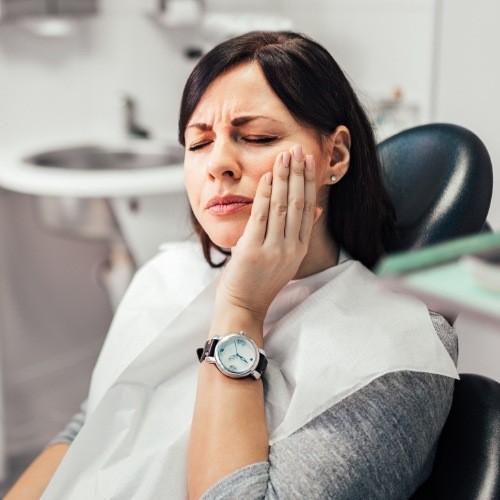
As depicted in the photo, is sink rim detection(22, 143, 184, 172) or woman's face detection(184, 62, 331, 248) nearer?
woman's face detection(184, 62, 331, 248)

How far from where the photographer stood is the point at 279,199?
3.45ft

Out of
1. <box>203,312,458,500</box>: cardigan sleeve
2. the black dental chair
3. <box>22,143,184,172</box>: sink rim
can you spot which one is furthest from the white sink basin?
<box>203,312,458,500</box>: cardigan sleeve

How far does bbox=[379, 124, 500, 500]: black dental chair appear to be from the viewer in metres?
0.99

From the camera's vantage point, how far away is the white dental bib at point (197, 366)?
102 cm

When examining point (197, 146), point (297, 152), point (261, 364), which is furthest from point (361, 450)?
point (197, 146)

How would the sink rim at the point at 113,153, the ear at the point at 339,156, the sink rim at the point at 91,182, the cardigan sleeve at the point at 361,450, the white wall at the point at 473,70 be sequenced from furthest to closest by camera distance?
1. the sink rim at the point at 113,153
2. the sink rim at the point at 91,182
3. the white wall at the point at 473,70
4. the ear at the point at 339,156
5. the cardigan sleeve at the point at 361,450

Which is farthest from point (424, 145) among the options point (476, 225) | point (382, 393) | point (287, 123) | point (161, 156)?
point (161, 156)

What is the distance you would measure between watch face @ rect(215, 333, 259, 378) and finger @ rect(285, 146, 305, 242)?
0.53 ft

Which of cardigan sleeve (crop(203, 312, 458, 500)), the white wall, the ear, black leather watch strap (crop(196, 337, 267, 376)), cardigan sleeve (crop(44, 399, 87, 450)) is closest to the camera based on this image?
cardigan sleeve (crop(203, 312, 458, 500))

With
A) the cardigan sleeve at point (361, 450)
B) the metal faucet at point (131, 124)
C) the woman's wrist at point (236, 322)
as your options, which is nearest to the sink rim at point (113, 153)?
the metal faucet at point (131, 124)

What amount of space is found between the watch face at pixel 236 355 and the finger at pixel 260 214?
139 millimetres

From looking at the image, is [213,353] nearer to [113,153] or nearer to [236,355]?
[236,355]

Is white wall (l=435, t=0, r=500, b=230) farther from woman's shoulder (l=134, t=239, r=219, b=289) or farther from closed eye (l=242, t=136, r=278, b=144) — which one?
closed eye (l=242, t=136, r=278, b=144)

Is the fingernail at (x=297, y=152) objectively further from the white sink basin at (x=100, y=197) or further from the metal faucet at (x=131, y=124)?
the metal faucet at (x=131, y=124)
